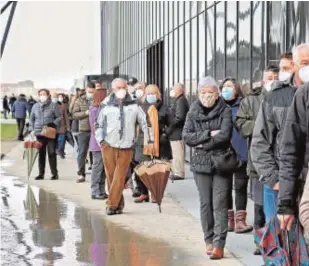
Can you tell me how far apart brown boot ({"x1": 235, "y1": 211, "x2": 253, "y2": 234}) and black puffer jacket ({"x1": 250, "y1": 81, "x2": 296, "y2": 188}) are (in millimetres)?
3232

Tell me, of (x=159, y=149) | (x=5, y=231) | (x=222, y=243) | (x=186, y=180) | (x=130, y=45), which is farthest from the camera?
(x=130, y=45)

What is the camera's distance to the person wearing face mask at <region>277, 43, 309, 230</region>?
4.45 metres

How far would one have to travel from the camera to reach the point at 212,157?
7.24 metres

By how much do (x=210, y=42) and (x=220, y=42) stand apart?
0.95 metres

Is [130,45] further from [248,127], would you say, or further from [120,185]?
[248,127]

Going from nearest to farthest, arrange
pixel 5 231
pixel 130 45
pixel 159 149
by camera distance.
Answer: pixel 5 231 → pixel 159 149 → pixel 130 45

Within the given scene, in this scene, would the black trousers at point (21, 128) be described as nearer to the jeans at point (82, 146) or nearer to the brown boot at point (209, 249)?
the jeans at point (82, 146)

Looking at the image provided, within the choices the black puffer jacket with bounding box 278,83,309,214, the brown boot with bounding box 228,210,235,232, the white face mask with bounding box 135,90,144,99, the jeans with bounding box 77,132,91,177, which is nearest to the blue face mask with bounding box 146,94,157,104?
the white face mask with bounding box 135,90,144,99

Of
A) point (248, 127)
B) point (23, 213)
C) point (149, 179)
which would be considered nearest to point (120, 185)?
point (149, 179)

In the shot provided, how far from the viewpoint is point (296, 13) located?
426 inches

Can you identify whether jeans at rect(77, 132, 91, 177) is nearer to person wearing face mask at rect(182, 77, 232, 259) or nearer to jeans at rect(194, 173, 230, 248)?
person wearing face mask at rect(182, 77, 232, 259)

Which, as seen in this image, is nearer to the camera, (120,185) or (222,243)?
(222,243)

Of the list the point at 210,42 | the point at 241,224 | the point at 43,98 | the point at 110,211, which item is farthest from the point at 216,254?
the point at 210,42

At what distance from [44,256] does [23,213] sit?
10.0ft
